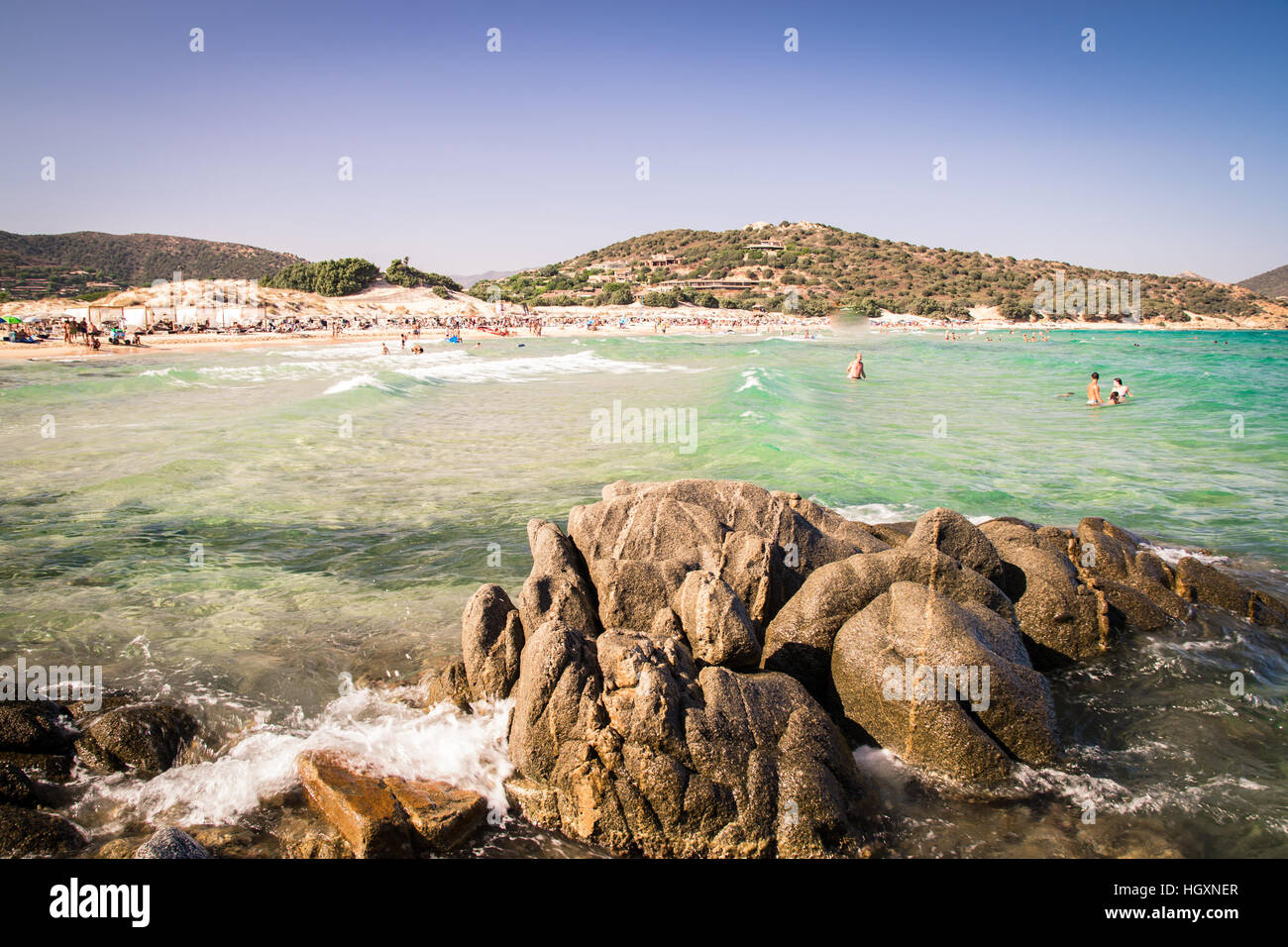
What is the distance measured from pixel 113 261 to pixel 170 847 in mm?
156959

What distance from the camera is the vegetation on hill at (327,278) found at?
94938 mm

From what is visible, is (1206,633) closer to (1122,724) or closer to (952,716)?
(1122,724)

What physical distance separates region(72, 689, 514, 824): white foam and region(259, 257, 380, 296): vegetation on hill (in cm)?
10011

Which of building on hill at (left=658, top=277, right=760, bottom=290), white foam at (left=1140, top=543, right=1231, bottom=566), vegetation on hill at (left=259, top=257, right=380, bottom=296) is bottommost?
white foam at (left=1140, top=543, right=1231, bottom=566)

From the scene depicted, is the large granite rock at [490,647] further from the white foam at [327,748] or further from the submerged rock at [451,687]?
the white foam at [327,748]

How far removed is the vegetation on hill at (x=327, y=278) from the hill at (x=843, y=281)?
24.4m

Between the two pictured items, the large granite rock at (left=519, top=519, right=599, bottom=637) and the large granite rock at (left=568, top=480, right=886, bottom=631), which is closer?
the large granite rock at (left=519, top=519, right=599, bottom=637)

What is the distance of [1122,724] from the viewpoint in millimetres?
6742

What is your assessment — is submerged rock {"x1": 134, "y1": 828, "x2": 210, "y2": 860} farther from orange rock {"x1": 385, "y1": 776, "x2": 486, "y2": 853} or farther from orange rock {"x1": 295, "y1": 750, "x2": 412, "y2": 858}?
orange rock {"x1": 385, "y1": 776, "x2": 486, "y2": 853}


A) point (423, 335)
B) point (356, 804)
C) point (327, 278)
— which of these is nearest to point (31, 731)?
point (356, 804)

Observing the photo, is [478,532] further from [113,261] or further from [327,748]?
[113,261]

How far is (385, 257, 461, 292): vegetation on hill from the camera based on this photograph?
102 meters

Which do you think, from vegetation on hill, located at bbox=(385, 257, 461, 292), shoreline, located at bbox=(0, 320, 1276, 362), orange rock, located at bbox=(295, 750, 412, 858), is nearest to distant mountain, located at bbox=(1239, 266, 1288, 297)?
shoreline, located at bbox=(0, 320, 1276, 362)
